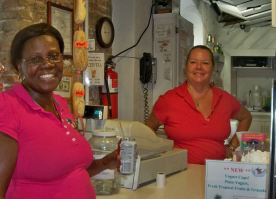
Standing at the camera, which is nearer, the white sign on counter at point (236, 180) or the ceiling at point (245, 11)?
the white sign on counter at point (236, 180)

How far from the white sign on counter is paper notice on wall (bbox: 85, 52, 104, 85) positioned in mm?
1858

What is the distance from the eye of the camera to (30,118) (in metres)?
1.27

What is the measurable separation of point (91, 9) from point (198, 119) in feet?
4.73

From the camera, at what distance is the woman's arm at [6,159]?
1143 millimetres

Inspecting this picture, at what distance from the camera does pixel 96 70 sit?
3.17 meters

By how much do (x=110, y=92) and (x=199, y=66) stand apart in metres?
0.97

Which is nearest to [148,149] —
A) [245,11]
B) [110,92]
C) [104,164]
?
[104,164]

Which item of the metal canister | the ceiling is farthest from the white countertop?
the ceiling

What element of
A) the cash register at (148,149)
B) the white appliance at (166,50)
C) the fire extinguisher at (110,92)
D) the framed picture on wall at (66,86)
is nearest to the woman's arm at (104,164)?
the cash register at (148,149)

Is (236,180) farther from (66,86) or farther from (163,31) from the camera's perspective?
(163,31)

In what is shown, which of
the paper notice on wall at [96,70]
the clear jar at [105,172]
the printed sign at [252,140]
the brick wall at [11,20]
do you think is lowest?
the clear jar at [105,172]

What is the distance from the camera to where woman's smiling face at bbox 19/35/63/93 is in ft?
4.49

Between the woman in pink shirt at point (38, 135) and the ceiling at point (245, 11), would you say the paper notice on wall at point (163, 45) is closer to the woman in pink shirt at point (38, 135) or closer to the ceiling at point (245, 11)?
the ceiling at point (245, 11)

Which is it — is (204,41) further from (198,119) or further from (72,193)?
(72,193)
